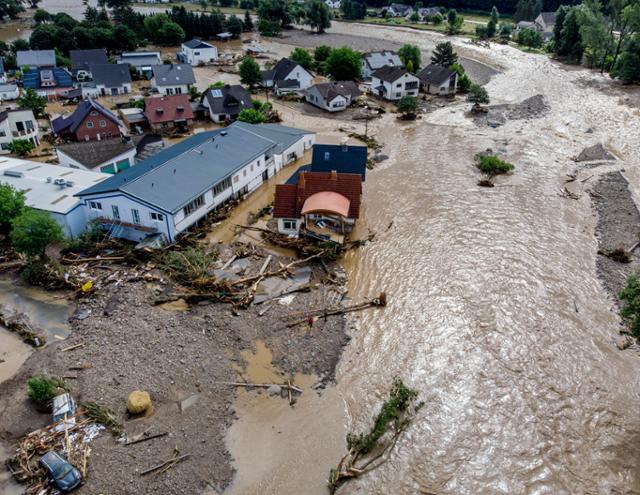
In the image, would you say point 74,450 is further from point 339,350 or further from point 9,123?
point 9,123

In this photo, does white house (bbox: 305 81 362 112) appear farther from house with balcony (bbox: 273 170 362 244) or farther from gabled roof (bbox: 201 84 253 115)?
house with balcony (bbox: 273 170 362 244)

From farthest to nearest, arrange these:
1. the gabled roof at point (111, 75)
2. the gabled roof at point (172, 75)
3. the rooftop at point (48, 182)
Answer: the gabled roof at point (111, 75)
the gabled roof at point (172, 75)
the rooftop at point (48, 182)

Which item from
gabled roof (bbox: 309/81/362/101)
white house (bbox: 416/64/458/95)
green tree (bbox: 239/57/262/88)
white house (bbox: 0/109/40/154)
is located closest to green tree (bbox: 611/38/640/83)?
white house (bbox: 416/64/458/95)

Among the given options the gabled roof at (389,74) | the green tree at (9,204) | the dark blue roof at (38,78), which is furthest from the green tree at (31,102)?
the gabled roof at (389,74)

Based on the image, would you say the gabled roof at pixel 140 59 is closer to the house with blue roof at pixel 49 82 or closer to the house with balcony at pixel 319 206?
the house with blue roof at pixel 49 82

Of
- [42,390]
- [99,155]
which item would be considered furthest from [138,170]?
[42,390]

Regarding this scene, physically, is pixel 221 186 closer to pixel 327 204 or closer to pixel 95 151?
pixel 327 204
